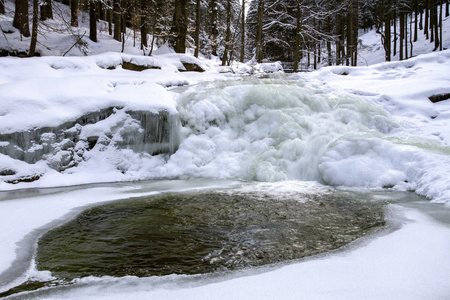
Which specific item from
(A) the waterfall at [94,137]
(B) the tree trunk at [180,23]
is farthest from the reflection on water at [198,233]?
(B) the tree trunk at [180,23]

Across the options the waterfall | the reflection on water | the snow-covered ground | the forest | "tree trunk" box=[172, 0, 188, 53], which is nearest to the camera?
the snow-covered ground

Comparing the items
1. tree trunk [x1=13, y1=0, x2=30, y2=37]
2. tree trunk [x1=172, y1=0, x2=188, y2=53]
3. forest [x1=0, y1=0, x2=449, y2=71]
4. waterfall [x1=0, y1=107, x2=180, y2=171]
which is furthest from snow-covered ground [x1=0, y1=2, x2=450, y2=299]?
tree trunk [x1=13, y1=0, x2=30, y2=37]

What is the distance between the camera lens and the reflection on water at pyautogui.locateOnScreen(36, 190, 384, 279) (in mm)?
2754

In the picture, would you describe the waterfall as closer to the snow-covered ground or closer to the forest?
the snow-covered ground

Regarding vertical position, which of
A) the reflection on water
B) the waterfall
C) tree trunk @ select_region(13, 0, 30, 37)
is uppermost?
tree trunk @ select_region(13, 0, 30, 37)

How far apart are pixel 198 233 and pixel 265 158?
Answer: 386cm

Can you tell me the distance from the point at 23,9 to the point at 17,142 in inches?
362

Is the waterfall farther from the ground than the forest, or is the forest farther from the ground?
the forest

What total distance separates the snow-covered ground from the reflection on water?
0.23 meters

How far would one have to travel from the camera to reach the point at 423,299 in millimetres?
1959

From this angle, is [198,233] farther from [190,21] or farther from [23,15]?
[190,21]

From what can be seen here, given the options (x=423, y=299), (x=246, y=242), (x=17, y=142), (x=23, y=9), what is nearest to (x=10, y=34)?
(x=23, y=9)

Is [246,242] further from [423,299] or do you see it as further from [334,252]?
[423,299]

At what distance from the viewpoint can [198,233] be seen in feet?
11.3
